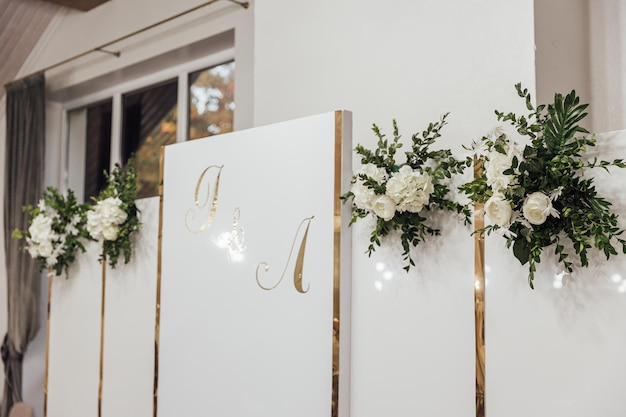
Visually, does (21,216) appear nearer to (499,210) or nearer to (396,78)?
(396,78)

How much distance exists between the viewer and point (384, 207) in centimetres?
192

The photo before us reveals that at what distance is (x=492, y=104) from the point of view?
6.70ft

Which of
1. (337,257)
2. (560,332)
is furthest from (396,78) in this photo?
(560,332)

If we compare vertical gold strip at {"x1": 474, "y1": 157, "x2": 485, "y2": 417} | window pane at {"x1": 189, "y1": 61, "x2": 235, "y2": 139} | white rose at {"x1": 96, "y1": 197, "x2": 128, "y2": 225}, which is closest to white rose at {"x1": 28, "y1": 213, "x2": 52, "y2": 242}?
white rose at {"x1": 96, "y1": 197, "x2": 128, "y2": 225}

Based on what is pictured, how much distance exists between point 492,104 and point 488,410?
Result: 0.83 m

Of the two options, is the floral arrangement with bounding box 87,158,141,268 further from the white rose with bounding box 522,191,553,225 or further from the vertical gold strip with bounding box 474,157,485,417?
the white rose with bounding box 522,191,553,225

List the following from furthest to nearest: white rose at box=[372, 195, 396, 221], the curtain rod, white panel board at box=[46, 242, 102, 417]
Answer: the curtain rod, white panel board at box=[46, 242, 102, 417], white rose at box=[372, 195, 396, 221]

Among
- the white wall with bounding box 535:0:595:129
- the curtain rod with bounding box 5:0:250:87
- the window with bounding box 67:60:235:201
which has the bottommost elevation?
the white wall with bounding box 535:0:595:129

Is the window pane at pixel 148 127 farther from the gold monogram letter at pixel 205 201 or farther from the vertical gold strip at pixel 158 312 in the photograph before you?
the gold monogram letter at pixel 205 201

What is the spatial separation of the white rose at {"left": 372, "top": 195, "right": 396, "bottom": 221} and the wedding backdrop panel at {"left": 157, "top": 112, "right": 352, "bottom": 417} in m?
0.18

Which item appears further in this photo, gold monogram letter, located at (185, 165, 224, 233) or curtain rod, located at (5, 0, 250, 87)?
curtain rod, located at (5, 0, 250, 87)

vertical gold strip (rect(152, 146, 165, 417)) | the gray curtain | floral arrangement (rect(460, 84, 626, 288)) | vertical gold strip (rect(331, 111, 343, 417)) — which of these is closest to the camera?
floral arrangement (rect(460, 84, 626, 288))

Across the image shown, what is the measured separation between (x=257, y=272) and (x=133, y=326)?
33.7 inches

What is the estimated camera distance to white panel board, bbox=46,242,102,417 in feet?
10.1
